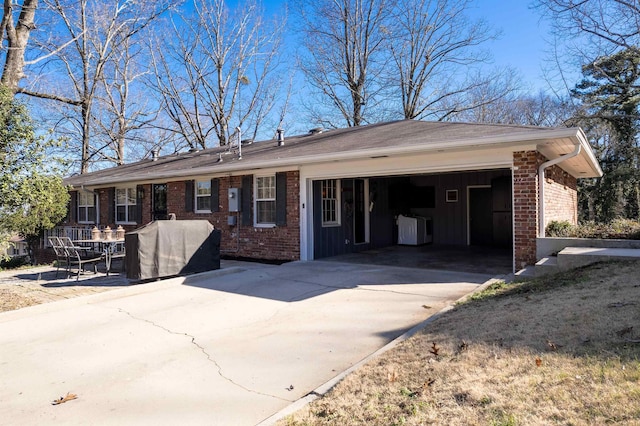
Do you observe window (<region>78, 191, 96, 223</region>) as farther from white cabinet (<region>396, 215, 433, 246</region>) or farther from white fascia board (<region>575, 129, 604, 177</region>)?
white fascia board (<region>575, 129, 604, 177</region>)

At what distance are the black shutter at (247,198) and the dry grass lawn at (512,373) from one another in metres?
7.47

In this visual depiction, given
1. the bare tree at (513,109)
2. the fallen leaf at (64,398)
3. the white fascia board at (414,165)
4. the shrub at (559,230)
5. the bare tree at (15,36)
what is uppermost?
the bare tree at (513,109)

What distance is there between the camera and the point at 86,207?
54.6 feet

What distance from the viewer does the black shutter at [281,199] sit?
1047 cm

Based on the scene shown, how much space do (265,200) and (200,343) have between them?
6.68 metres

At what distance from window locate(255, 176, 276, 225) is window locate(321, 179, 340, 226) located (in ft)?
4.41

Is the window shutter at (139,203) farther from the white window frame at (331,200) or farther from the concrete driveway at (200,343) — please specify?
the concrete driveway at (200,343)

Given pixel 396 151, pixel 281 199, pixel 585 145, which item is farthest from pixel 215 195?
pixel 585 145

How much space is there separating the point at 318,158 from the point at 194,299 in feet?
13.9

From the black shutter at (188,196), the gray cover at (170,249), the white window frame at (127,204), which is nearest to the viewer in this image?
the gray cover at (170,249)

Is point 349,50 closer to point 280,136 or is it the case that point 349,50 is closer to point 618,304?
point 280,136

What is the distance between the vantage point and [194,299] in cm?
667

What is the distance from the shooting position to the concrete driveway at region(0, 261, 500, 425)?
3203 mm

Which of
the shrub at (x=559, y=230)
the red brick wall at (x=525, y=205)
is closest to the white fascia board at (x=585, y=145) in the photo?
the red brick wall at (x=525, y=205)
